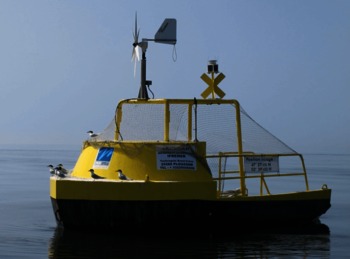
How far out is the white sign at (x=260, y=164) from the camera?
14.1 m

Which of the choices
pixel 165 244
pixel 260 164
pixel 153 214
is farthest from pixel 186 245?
pixel 260 164

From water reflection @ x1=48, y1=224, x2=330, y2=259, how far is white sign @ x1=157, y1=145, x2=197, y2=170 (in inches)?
61.6

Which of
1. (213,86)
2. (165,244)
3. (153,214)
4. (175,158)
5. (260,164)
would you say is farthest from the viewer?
(213,86)

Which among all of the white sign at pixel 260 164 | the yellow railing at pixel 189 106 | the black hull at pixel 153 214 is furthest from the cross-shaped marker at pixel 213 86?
the black hull at pixel 153 214

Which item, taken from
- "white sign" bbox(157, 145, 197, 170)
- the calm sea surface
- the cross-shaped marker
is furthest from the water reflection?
the cross-shaped marker

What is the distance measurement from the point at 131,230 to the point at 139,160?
166cm

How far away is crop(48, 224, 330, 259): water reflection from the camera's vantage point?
37.1 feet

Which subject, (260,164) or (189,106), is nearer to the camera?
(260,164)

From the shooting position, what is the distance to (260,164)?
14.4 meters

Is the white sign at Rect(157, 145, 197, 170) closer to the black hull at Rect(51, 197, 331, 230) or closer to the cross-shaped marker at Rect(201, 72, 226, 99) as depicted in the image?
the black hull at Rect(51, 197, 331, 230)

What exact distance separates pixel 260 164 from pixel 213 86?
→ 250 cm

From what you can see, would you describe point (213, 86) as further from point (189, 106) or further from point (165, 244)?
point (165, 244)

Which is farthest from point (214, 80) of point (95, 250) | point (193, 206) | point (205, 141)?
point (95, 250)

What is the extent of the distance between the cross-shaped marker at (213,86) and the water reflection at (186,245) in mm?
3783
